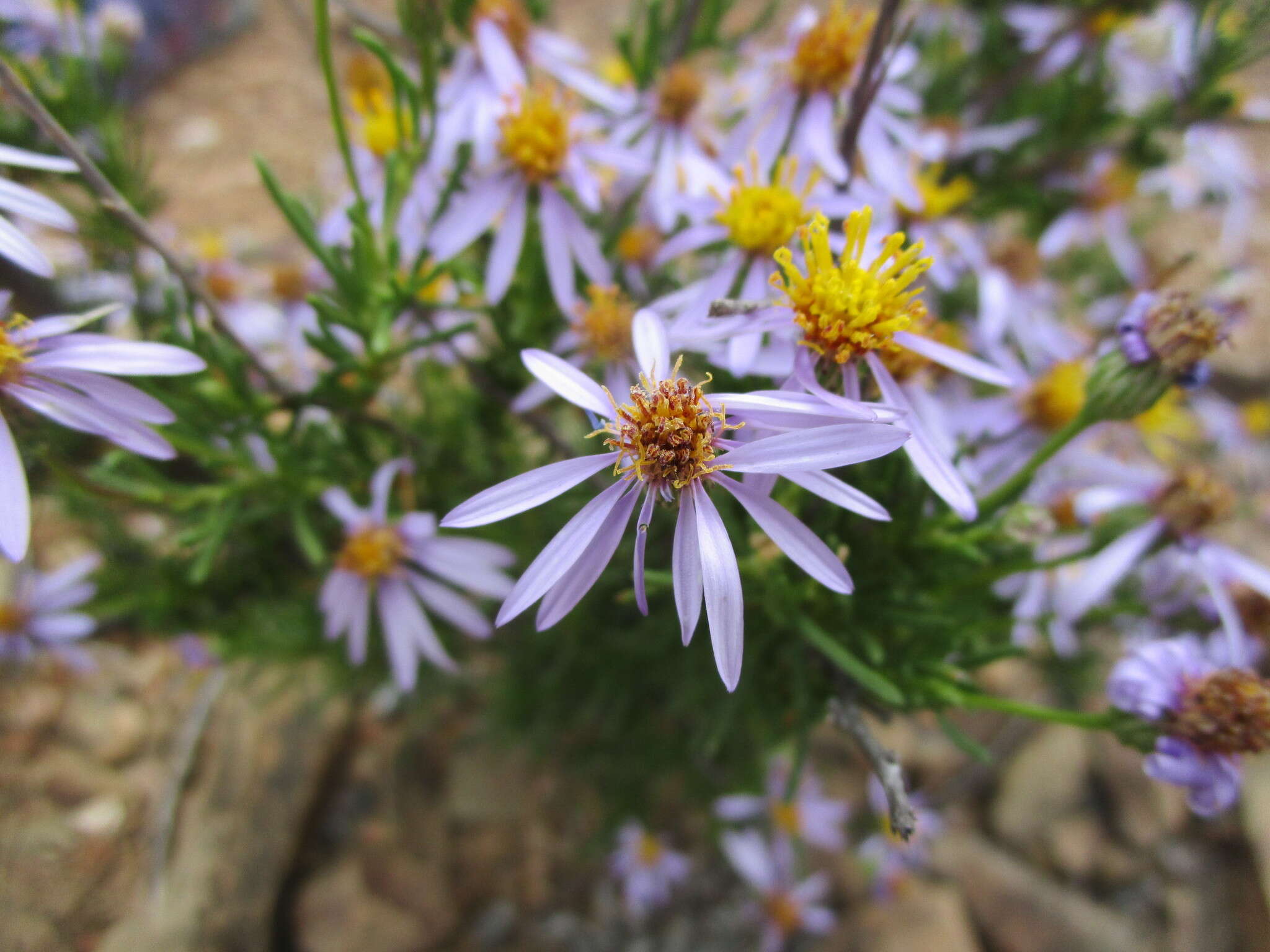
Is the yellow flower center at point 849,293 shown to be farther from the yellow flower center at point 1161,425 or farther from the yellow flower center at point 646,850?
the yellow flower center at point 646,850

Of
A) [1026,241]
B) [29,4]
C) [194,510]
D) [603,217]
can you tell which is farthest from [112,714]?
[1026,241]

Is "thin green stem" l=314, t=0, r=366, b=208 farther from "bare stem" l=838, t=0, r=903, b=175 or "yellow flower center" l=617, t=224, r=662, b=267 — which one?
"bare stem" l=838, t=0, r=903, b=175

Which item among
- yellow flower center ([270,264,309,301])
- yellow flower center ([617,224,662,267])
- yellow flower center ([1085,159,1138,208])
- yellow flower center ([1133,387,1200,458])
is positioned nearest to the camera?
yellow flower center ([617,224,662,267])

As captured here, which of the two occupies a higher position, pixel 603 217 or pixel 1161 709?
pixel 603 217

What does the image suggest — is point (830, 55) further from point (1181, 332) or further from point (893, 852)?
point (893, 852)

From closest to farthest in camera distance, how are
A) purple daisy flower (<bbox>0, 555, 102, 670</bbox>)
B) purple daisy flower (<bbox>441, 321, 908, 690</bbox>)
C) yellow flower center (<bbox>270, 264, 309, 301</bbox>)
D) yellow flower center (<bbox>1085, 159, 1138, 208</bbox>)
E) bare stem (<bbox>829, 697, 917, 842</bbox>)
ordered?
1. purple daisy flower (<bbox>441, 321, 908, 690</bbox>)
2. bare stem (<bbox>829, 697, 917, 842</bbox>)
3. purple daisy flower (<bbox>0, 555, 102, 670</bbox>)
4. yellow flower center (<bbox>270, 264, 309, 301</bbox>)
5. yellow flower center (<bbox>1085, 159, 1138, 208</bbox>)

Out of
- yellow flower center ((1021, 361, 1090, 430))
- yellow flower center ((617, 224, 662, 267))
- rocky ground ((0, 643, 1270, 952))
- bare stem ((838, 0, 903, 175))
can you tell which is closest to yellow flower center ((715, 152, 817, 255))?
bare stem ((838, 0, 903, 175))

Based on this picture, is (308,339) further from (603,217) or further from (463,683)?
(463,683)
